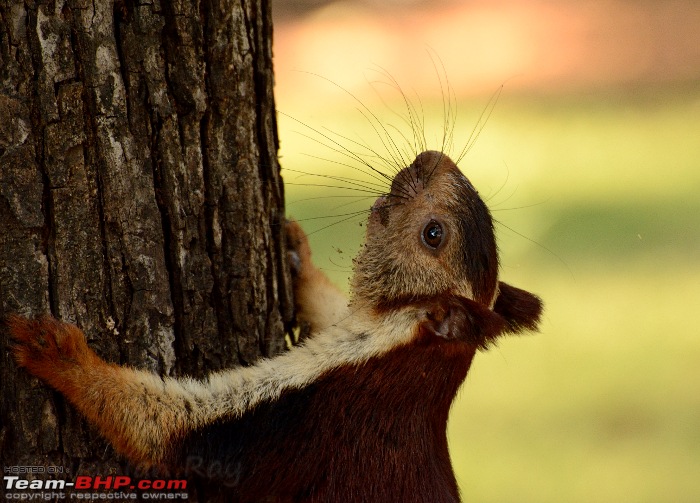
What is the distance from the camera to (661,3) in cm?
1573

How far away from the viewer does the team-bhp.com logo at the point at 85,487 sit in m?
3.63

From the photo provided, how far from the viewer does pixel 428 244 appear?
4141 mm

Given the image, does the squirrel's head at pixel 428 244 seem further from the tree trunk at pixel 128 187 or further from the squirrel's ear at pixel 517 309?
the tree trunk at pixel 128 187

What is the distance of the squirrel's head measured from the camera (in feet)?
13.5

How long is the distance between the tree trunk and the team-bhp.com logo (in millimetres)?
40

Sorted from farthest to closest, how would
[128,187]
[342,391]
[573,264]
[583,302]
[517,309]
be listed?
[573,264] < [583,302] < [517,309] < [342,391] < [128,187]

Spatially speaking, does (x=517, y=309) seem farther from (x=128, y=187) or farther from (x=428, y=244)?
(x=128, y=187)

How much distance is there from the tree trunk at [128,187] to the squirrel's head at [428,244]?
559 mm

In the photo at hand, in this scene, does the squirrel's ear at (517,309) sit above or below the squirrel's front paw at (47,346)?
above

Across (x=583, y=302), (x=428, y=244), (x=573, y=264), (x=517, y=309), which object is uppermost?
(x=573, y=264)

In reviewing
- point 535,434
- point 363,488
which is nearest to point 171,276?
point 363,488

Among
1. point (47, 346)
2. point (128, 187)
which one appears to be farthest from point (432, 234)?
point (47, 346)

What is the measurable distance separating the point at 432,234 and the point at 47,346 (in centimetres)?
170

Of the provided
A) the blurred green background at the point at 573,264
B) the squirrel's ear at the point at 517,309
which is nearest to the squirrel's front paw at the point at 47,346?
the squirrel's ear at the point at 517,309
